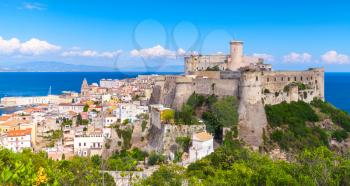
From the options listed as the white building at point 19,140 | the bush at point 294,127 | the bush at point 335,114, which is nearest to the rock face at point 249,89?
the bush at point 335,114

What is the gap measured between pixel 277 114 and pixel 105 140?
56.9ft

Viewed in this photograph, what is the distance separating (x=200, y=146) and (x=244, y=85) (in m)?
8.51

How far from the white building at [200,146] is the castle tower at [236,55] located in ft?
51.2

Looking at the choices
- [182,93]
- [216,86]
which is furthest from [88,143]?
[216,86]

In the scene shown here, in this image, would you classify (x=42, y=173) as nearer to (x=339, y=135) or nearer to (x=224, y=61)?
(x=339, y=135)

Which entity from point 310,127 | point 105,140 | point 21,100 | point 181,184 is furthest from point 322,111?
point 21,100

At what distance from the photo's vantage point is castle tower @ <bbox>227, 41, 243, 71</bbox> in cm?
4759

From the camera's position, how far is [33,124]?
45.8 m

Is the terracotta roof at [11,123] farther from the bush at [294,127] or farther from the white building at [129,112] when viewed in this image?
the bush at [294,127]

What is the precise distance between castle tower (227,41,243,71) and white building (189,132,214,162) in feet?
51.2

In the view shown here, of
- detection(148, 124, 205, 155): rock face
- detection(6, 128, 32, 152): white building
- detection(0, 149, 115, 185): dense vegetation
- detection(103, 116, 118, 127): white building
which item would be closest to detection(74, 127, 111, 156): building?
detection(103, 116, 118, 127): white building

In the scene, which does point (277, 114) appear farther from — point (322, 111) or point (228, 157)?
point (228, 157)

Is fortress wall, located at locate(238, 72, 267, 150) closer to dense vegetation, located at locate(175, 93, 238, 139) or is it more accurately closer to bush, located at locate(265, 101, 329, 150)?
dense vegetation, located at locate(175, 93, 238, 139)

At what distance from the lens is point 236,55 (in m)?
48.2
